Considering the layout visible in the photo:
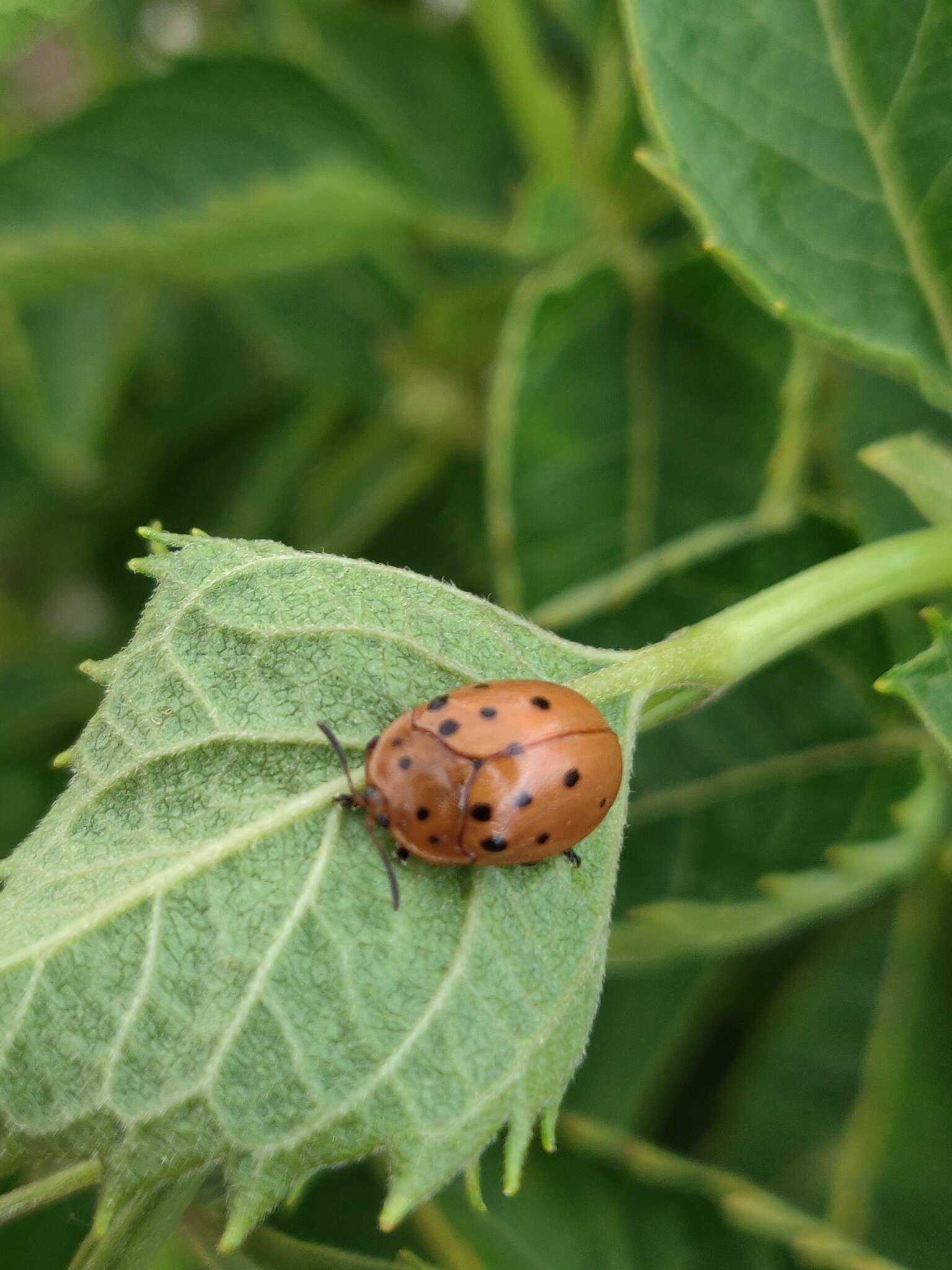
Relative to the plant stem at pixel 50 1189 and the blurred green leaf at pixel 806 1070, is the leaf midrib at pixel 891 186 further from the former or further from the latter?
the plant stem at pixel 50 1189

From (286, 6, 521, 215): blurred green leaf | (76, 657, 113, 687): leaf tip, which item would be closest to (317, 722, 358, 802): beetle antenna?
(76, 657, 113, 687): leaf tip

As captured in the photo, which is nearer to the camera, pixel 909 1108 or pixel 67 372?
pixel 909 1108

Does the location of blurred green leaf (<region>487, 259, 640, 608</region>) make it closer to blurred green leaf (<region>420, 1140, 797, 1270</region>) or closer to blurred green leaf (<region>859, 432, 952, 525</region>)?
blurred green leaf (<region>859, 432, 952, 525</region>)

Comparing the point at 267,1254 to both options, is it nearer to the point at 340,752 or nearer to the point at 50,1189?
the point at 50,1189

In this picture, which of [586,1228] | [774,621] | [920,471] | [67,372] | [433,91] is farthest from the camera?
[433,91]

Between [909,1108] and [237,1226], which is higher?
[237,1226]


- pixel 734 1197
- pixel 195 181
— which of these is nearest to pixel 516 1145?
pixel 734 1197

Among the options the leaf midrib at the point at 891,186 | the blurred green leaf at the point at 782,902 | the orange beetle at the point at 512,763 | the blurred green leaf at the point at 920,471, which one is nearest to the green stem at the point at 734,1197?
→ the blurred green leaf at the point at 782,902
